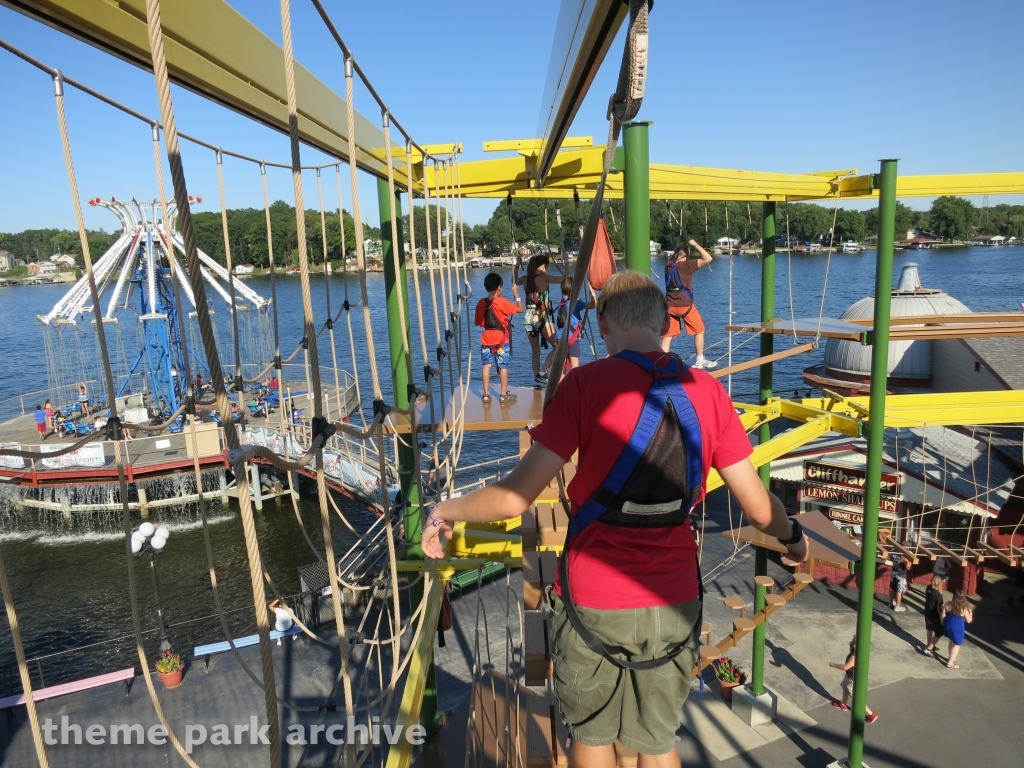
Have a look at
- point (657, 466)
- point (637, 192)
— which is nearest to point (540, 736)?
point (657, 466)

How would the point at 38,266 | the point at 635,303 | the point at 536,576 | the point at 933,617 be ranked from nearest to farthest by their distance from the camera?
the point at 635,303 < the point at 536,576 < the point at 933,617 < the point at 38,266

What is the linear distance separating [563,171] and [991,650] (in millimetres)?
→ 9448

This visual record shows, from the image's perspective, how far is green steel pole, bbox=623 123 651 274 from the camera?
341cm

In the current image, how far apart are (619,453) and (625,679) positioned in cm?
74

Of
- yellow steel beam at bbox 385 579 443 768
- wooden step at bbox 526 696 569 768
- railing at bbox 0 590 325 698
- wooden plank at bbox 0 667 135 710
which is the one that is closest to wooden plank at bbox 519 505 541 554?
yellow steel beam at bbox 385 579 443 768

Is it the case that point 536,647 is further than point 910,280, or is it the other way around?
point 910,280

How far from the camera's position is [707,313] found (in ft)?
118

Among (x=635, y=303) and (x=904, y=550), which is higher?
(x=635, y=303)

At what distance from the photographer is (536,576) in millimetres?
3914

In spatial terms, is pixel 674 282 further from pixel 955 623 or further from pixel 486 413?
pixel 955 623

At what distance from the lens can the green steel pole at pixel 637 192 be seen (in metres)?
3.41

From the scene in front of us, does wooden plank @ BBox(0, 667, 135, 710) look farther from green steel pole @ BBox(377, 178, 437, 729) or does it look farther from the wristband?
the wristband

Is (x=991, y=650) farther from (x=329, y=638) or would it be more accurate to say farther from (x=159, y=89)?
(x=159, y=89)

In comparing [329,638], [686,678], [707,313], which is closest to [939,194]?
[686,678]
